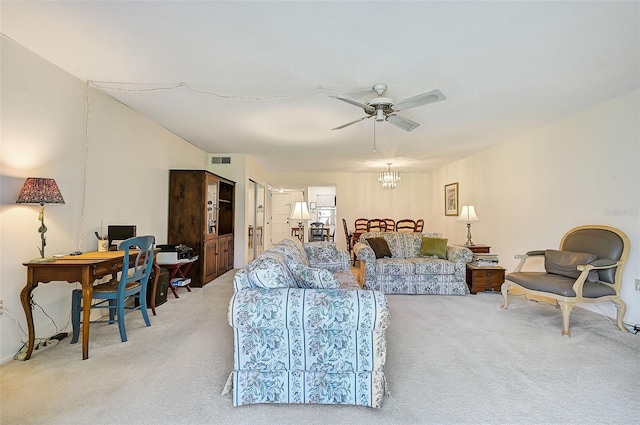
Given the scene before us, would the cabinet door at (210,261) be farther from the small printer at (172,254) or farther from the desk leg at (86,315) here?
the desk leg at (86,315)

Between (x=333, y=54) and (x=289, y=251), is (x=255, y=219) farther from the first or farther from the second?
(x=333, y=54)

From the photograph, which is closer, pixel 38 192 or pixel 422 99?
pixel 38 192

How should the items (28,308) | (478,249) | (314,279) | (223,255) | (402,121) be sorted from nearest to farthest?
(314,279), (28,308), (402,121), (478,249), (223,255)

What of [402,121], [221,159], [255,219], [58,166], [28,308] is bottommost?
[28,308]

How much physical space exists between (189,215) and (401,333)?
3578 millimetres

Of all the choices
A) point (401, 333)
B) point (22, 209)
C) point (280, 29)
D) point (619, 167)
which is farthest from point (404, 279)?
point (22, 209)

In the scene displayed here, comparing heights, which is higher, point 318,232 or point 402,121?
point 402,121

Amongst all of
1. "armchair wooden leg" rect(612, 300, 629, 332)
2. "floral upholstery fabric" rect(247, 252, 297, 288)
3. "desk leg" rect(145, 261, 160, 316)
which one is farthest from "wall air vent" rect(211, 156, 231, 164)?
"armchair wooden leg" rect(612, 300, 629, 332)

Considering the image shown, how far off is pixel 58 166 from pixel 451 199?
721 cm

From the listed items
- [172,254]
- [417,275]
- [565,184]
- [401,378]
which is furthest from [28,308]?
[565,184]

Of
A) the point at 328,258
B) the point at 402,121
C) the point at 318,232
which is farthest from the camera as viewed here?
the point at 318,232

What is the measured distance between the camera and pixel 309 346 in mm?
1781

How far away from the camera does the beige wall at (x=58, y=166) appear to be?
2410mm

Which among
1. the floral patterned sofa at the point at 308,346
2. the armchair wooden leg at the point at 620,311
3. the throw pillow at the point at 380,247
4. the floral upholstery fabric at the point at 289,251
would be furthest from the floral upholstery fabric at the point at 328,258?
the armchair wooden leg at the point at 620,311
